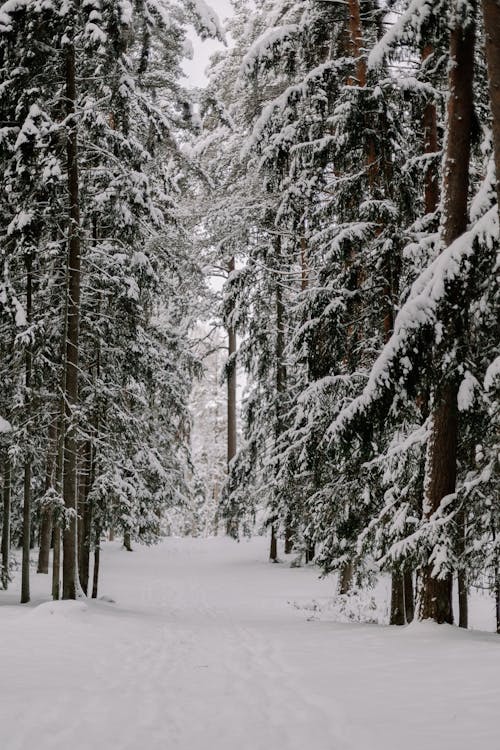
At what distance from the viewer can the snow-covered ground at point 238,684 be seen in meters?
4.07

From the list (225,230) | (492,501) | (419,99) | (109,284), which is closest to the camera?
(492,501)

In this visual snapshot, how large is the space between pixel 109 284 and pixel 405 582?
328 inches

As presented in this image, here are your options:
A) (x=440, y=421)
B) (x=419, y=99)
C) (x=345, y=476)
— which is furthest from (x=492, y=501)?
(x=419, y=99)

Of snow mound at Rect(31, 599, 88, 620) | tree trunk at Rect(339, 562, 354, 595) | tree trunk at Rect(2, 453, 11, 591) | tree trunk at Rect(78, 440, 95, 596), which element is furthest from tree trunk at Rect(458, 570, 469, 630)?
tree trunk at Rect(2, 453, 11, 591)

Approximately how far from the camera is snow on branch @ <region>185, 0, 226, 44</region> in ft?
36.9

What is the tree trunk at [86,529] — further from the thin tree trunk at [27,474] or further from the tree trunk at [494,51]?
the tree trunk at [494,51]

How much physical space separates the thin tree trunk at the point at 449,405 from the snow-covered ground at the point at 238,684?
43 centimetres

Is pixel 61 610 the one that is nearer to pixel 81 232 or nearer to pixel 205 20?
pixel 81 232

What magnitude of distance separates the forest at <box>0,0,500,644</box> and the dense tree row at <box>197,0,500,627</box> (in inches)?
1.5

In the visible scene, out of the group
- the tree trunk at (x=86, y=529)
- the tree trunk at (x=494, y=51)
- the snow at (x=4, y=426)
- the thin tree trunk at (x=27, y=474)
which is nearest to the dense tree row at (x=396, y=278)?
the tree trunk at (x=494, y=51)

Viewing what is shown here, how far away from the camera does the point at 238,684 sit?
Answer: 5.73m

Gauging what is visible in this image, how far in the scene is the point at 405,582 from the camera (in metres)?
10.5

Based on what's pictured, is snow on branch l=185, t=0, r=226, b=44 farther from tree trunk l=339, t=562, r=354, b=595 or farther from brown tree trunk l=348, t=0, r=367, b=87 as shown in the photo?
tree trunk l=339, t=562, r=354, b=595

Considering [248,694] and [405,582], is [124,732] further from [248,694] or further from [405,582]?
[405,582]
